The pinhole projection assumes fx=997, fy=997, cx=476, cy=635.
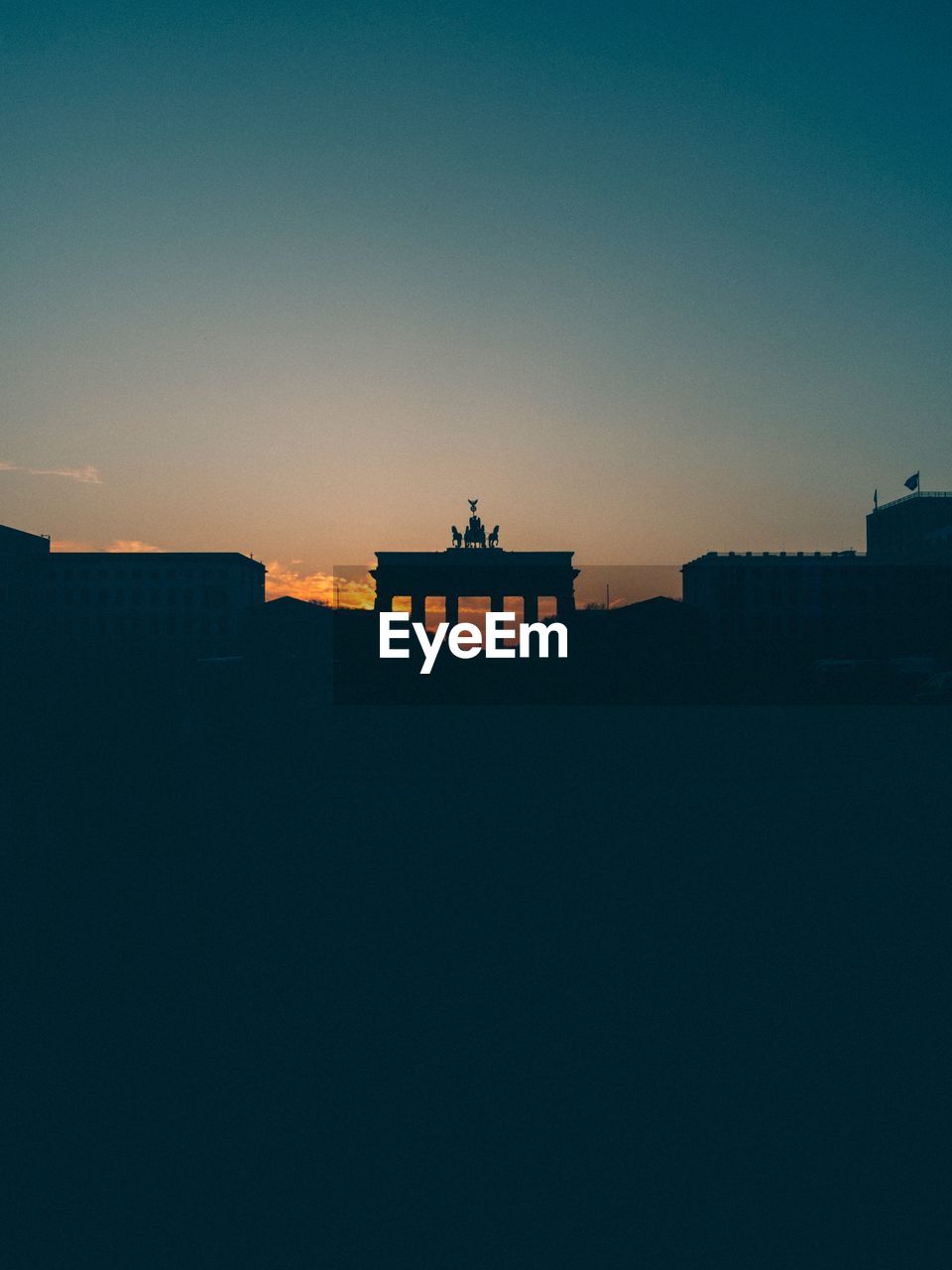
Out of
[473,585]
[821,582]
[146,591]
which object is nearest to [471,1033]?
[473,585]

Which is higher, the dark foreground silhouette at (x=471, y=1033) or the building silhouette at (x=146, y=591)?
the building silhouette at (x=146, y=591)

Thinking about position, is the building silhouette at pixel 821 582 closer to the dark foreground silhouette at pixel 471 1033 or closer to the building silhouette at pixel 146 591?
the building silhouette at pixel 146 591

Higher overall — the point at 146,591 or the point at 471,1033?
the point at 146,591

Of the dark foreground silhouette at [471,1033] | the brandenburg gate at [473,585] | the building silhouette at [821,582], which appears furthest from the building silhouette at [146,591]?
the dark foreground silhouette at [471,1033]

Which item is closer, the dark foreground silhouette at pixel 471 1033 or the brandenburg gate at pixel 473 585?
the dark foreground silhouette at pixel 471 1033

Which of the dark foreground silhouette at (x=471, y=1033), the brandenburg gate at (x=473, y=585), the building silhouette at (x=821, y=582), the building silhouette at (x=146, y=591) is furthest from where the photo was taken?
the building silhouette at (x=146, y=591)

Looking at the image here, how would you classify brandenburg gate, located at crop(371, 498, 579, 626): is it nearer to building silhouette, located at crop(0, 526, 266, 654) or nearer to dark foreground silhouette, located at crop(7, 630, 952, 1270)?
dark foreground silhouette, located at crop(7, 630, 952, 1270)

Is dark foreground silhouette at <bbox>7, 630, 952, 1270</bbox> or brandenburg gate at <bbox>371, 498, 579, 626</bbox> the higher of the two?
brandenburg gate at <bbox>371, 498, 579, 626</bbox>

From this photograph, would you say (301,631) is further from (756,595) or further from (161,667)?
(756,595)

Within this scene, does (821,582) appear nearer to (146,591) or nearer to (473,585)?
(473,585)

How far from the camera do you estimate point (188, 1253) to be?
3.45m

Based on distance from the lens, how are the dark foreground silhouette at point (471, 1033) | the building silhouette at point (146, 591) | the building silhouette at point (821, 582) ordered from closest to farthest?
the dark foreground silhouette at point (471, 1033) < the building silhouette at point (821, 582) < the building silhouette at point (146, 591)

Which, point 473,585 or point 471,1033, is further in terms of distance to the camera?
point 473,585

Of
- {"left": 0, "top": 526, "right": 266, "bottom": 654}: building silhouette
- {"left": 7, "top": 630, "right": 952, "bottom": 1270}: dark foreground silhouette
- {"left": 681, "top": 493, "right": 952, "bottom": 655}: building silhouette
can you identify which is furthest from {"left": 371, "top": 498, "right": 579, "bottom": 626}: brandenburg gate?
{"left": 0, "top": 526, "right": 266, "bottom": 654}: building silhouette
